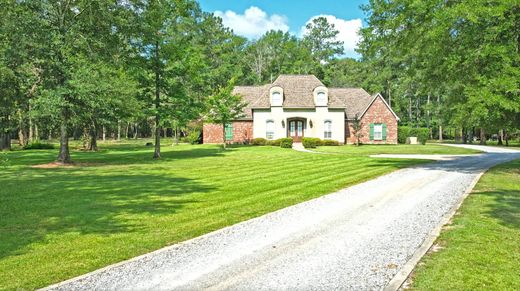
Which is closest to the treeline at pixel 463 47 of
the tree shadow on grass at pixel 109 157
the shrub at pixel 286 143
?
the tree shadow on grass at pixel 109 157

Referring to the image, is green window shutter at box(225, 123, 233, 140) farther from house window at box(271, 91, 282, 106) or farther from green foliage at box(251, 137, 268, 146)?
house window at box(271, 91, 282, 106)

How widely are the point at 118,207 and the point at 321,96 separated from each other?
114ft

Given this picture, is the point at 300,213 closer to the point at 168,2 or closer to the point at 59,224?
the point at 59,224

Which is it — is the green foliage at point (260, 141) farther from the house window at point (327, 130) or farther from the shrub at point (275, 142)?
the house window at point (327, 130)

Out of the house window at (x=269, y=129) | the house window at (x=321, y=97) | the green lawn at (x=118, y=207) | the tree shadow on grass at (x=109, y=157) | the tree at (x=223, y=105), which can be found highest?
the house window at (x=321, y=97)

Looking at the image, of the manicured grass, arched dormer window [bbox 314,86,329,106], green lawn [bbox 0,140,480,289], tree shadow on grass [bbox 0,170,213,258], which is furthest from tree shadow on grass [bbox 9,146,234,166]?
arched dormer window [bbox 314,86,329,106]

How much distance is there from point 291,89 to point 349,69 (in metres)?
38.6

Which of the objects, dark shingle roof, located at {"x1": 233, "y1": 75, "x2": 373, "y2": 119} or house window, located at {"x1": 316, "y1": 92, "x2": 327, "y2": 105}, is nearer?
house window, located at {"x1": 316, "y1": 92, "x2": 327, "y2": 105}

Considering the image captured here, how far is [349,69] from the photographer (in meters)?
78.5

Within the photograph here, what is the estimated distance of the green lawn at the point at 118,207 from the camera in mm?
6301

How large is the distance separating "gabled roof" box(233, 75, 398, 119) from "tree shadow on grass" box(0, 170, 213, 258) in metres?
27.7

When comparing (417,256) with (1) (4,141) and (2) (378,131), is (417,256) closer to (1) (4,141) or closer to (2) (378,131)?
(2) (378,131)

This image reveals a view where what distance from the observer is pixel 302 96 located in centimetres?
4312

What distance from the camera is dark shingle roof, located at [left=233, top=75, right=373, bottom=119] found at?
42719 mm
